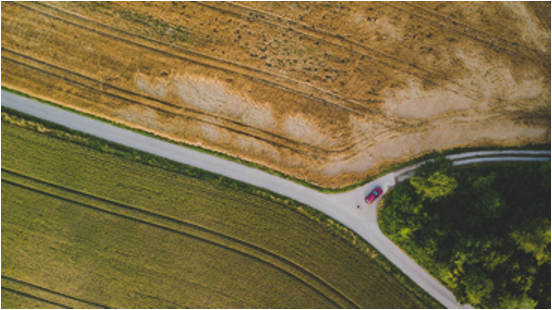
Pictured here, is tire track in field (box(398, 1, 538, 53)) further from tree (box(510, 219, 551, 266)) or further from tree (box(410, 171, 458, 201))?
tree (box(510, 219, 551, 266))

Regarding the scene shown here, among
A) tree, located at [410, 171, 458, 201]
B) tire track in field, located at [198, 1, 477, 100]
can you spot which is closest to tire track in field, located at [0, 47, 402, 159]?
tree, located at [410, 171, 458, 201]

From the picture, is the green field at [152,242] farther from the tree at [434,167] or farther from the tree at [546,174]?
the tree at [546,174]

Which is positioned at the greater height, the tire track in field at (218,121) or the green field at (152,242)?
the tire track in field at (218,121)

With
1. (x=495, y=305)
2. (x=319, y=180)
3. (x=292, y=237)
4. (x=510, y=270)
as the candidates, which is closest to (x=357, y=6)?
(x=319, y=180)

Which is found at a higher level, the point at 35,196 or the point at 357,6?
the point at 357,6

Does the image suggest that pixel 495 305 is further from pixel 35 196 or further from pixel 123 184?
pixel 35 196

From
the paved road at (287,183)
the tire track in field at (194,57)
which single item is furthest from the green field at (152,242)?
the tire track in field at (194,57)
